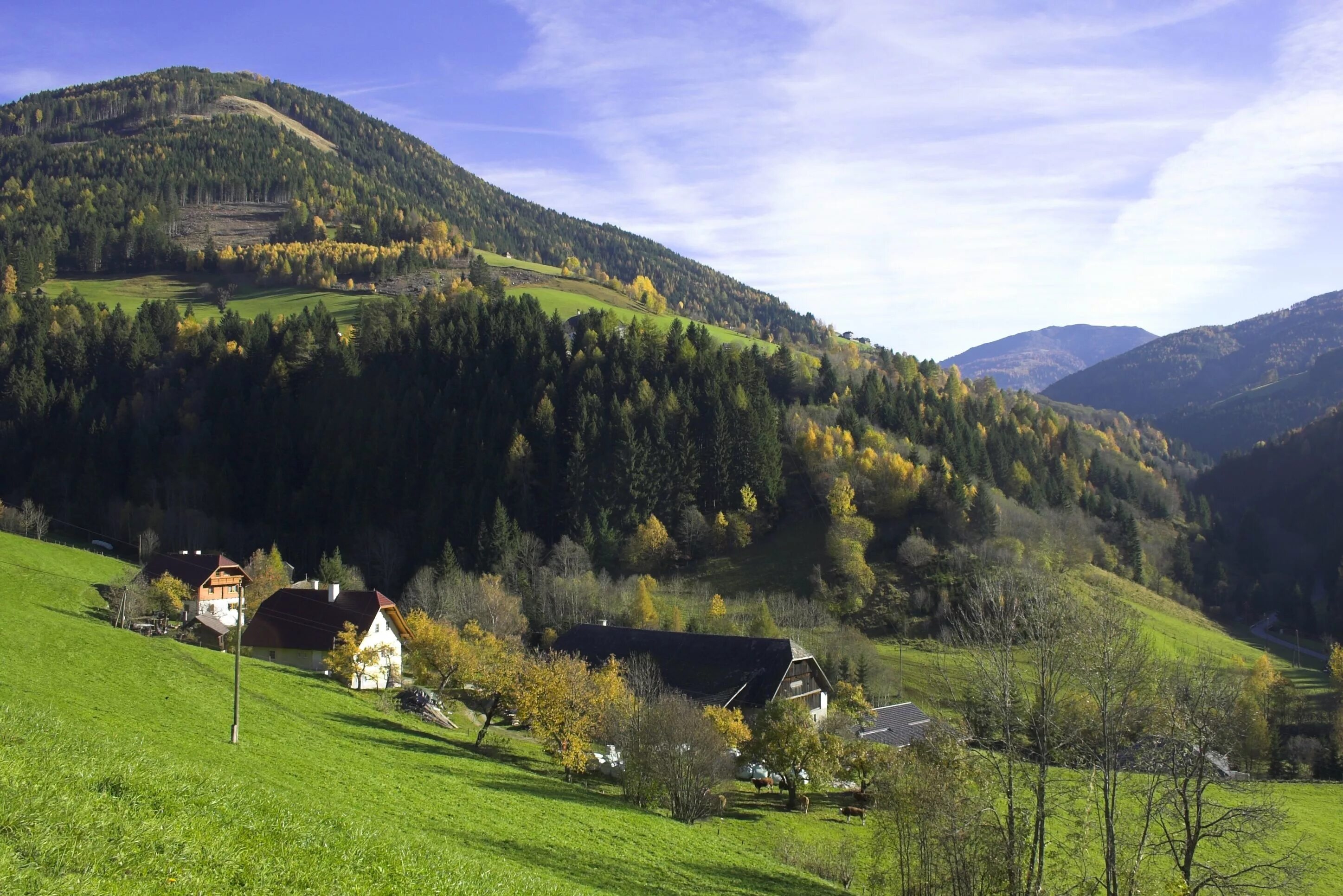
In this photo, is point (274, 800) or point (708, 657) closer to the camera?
point (274, 800)

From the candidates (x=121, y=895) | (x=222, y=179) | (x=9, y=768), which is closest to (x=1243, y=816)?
(x=121, y=895)

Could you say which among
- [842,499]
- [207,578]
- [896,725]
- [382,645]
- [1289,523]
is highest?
[1289,523]

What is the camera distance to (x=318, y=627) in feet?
161

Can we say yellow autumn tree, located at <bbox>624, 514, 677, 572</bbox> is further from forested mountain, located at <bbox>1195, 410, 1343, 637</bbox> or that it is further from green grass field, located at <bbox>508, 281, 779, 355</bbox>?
forested mountain, located at <bbox>1195, 410, 1343, 637</bbox>

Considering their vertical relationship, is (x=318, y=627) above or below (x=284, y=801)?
below

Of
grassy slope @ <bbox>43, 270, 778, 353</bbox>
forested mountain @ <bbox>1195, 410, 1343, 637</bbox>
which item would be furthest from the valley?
grassy slope @ <bbox>43, 270, 778, 353</bbox>

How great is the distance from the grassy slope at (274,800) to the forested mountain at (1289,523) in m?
95.7

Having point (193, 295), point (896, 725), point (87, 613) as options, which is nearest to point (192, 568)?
point (87, 613)

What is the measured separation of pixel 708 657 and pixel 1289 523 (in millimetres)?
132674

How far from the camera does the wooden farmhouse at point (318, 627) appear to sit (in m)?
48.0

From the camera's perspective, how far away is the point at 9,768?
10.1 m

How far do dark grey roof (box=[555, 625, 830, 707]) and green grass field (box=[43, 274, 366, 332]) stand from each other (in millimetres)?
93076

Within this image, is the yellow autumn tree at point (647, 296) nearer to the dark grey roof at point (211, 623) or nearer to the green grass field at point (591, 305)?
the green grass field at point (591, 305)

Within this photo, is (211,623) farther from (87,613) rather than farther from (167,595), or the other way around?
(87,613)
